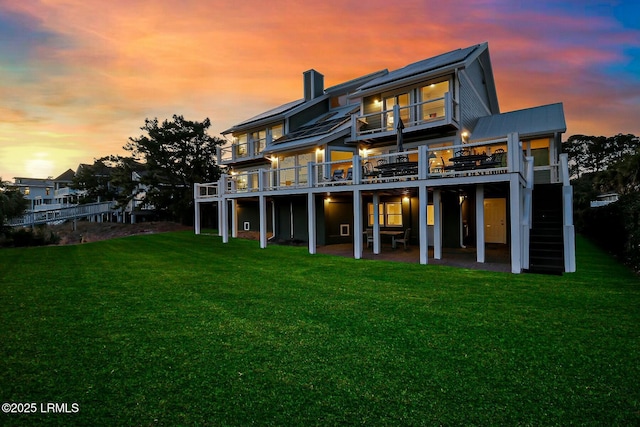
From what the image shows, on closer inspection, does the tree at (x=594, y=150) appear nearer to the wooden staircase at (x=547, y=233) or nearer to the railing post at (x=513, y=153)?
the wooden staircase at (x=547, y=233)

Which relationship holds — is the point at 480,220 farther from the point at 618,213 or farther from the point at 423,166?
the point at 618,213

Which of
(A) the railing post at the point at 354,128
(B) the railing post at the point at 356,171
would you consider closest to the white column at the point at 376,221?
(B) the railing post at the point at 356,171

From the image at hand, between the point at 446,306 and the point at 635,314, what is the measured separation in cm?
315

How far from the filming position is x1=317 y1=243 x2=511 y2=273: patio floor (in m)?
10.4

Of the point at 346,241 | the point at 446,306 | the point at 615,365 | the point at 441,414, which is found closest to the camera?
the point at 441,414

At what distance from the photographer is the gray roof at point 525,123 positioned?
14.8m

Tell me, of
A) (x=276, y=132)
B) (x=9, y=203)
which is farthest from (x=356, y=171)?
(x=9, y=203)

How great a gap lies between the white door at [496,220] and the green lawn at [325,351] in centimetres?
793

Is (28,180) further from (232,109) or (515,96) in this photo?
(515,96)

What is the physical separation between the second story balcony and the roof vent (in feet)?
29.3

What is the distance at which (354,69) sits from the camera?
26344 millimetres

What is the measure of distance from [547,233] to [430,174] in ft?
14.4

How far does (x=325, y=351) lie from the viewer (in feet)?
14.0

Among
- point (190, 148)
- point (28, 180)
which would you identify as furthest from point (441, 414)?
point (28, 180)
